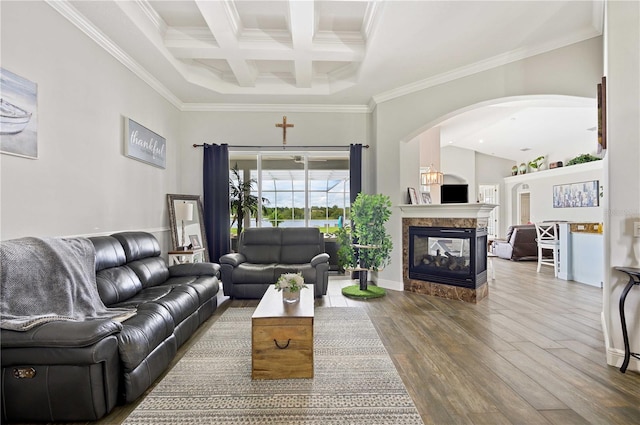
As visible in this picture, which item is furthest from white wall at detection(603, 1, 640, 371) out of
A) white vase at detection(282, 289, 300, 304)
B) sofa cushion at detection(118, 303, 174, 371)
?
sofa cushion at detection(118, 303, 174, 371)

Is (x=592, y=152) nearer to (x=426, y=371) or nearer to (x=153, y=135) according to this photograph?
(x=426, y=371)

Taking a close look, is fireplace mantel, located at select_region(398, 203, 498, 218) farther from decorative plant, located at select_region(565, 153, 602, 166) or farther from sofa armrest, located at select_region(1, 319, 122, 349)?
decorative plant, located at select_region(565, 153, 602, 166)

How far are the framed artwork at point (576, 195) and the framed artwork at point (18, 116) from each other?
11.4 m

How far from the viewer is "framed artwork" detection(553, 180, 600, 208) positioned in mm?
8461

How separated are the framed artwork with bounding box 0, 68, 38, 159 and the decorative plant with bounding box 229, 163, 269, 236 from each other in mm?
3164

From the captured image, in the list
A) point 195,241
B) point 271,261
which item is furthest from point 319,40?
point 195,241

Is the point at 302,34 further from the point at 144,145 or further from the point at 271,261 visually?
the point at 271,261

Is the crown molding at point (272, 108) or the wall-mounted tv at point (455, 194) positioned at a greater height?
the crown molding at point (272, 108)

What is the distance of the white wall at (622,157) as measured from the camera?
7.47 feet

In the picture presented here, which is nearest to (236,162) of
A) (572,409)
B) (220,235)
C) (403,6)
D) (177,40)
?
A: (220,235)

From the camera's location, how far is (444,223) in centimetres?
447

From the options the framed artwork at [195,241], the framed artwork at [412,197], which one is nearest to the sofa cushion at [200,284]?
the framed artwork at [195,241]

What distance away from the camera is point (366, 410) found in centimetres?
187

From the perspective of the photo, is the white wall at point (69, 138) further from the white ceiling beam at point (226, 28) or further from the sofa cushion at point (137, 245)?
the white ceiling beam at point (226, 28)
